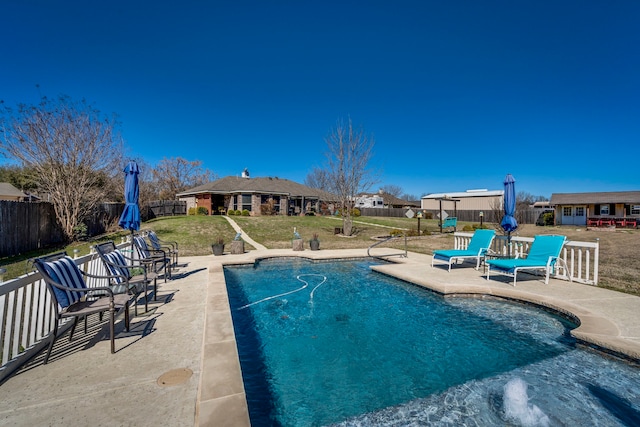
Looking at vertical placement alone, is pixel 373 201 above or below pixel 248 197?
above

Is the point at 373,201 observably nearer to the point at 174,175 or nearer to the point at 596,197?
the point at 596,197

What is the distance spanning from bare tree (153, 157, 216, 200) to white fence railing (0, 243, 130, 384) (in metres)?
43.4

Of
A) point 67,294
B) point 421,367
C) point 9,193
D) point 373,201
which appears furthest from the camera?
point 373,201

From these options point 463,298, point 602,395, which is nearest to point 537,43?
point 463,298

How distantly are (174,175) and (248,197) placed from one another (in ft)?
68.1

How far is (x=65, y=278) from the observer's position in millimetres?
3557

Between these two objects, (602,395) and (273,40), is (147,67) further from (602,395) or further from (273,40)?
(602,395)

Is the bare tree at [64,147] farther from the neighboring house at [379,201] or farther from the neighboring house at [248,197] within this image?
the neighboring house at [379,201]

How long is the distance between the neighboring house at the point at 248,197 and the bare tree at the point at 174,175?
10.9m

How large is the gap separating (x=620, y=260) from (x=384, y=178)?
12.4 meters

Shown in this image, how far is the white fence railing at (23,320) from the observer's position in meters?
2.97

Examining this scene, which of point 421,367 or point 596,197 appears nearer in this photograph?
point 421,367

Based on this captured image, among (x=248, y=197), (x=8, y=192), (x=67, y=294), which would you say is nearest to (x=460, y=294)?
(x=67, y=294)

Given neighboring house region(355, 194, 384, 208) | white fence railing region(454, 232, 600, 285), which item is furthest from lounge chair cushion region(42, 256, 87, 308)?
neighboring house region(355, 194, 384, 208)
